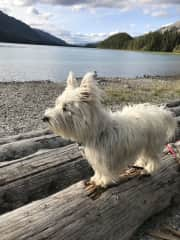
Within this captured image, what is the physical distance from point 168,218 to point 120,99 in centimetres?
1464

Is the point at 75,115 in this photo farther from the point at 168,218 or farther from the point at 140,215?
the point at 168,218

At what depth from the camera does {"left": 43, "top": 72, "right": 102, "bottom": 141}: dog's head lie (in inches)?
168

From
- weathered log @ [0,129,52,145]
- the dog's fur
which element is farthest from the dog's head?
weathered log @ [0,129,52,145]

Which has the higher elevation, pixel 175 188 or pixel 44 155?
pixel 44 155

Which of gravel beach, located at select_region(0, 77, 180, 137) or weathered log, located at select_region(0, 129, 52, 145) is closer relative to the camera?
weathered log, located at select_region(0, 129, 52, 145)

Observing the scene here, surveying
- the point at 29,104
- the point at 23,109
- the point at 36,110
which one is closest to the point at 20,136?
the point at 36,110

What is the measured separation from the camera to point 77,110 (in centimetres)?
429

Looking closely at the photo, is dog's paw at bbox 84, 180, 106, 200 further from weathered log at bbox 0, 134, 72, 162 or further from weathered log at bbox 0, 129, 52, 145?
weathered log at bbox 0, 129, 52, 145

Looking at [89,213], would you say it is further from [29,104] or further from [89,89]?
[29,104]

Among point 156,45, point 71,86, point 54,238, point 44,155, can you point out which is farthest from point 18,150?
point 156,45

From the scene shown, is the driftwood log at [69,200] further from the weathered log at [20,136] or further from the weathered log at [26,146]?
the weathered log at [20,136]

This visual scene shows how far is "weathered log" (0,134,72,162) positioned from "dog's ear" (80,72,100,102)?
3198 mm

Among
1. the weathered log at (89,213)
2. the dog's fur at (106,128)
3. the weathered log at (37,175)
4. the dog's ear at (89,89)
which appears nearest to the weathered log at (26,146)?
the weathered log at (37,175)

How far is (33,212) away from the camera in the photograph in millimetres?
3936
